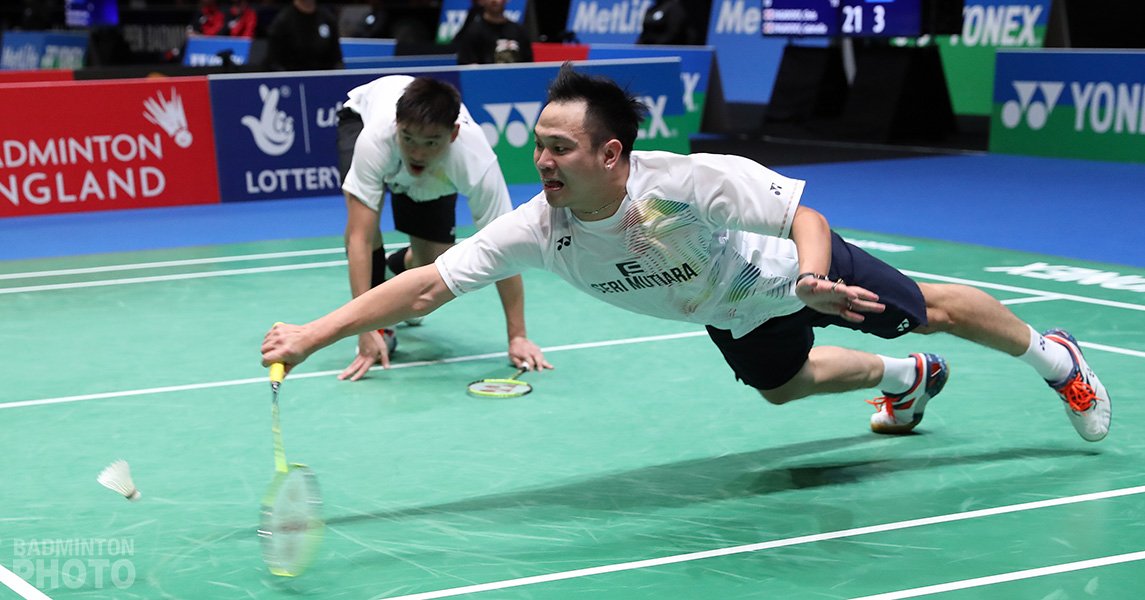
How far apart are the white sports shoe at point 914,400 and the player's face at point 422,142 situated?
2.15m

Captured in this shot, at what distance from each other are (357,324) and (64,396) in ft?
8.50

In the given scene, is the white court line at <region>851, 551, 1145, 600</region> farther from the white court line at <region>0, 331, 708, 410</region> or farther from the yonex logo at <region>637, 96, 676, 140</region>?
the yonex logo at <region>637, 96, 676, 140</region>

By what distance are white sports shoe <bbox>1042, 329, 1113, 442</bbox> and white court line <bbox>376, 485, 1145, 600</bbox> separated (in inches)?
15.1

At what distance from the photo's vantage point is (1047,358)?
203 inches

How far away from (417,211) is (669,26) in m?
12.6

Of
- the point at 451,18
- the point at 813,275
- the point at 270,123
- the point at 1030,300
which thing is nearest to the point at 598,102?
the point at 813,275

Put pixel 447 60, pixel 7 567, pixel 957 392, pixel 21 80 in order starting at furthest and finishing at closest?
pixel 447 60
pixel 21 80
pixel 957 392
pixel 7 567

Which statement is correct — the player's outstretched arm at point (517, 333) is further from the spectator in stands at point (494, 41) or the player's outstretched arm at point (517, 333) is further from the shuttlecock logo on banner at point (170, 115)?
the spectator in stands at point (494, 41)

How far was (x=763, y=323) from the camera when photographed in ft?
16.2

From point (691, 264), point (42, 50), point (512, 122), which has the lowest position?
point (42, 50)

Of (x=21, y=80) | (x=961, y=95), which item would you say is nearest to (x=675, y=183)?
(x=21, y=80)

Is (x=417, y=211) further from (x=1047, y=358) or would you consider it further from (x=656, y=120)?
(x=656, y=120)

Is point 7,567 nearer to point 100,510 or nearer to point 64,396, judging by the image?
point 100,510

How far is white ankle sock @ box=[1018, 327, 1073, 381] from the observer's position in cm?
512
